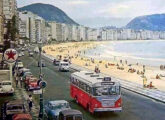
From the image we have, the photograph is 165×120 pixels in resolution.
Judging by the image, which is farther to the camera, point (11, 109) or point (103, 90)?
point (103, 90)

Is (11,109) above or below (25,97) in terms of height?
above

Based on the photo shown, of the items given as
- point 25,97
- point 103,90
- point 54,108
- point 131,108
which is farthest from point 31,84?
point 54,108

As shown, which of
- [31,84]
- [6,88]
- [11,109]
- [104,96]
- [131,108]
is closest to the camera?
[11,109]

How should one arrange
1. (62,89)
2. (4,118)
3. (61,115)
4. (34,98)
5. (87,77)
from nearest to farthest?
(61,115) → (4,118) → (87,77) → (34,98) → (62,89)

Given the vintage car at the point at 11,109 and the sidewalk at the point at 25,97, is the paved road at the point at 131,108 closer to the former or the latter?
the sidewalk at the point at 25,97

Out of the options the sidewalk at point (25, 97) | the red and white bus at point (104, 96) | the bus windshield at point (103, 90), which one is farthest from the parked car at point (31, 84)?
the bus windshield at point (103, 90)

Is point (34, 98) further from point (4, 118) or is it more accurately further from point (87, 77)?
point (4, 118)

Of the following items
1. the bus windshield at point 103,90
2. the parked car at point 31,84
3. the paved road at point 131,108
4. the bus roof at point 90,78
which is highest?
the bus roof at point 90,78

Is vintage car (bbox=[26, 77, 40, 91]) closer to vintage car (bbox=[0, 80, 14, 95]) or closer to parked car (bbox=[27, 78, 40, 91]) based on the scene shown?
parked car (bbox=[27, 78, 40, 91])

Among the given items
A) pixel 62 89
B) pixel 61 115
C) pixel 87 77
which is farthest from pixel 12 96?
pixel 61 115

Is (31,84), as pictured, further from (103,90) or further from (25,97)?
(103,90)

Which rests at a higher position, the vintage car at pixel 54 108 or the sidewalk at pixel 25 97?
the vintage car at pixel 54 108
